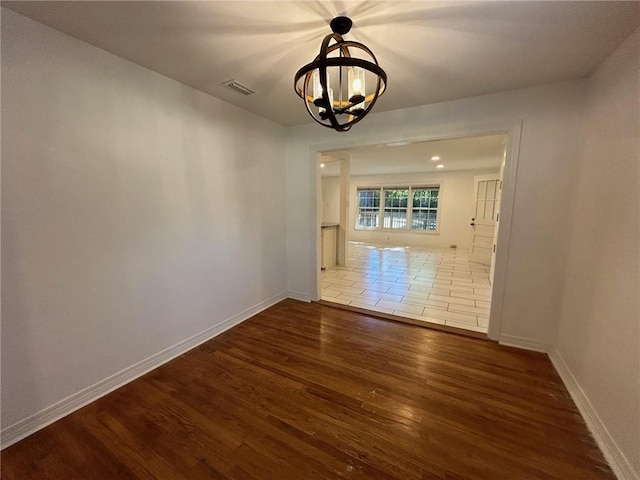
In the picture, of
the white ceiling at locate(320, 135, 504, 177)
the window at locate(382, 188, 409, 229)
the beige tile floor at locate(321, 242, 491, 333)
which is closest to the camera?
the beige tile floor at locate(321, 242, 491, 333)

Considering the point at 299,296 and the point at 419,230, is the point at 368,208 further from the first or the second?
the point at 299,296

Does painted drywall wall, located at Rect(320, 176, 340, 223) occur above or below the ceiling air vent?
below

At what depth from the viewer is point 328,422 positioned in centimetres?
153

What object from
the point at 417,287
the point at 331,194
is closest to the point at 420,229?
the point at 331,194

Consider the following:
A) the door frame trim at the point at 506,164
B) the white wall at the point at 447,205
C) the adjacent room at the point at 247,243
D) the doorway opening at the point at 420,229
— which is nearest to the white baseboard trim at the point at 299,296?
the doorway opening at the point at 420,229

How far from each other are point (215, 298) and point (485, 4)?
2954mm

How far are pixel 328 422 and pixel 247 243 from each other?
1972 millimetres

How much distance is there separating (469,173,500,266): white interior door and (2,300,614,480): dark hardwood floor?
391 cm

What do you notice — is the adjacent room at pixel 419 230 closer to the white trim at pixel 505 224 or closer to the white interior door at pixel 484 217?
the white interior door at pixel 484 217

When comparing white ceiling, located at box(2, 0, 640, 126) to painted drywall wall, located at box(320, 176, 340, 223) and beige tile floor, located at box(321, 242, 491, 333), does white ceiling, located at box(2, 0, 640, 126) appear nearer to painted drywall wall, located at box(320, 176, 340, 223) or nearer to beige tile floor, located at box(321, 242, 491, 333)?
beige tile floor, located at box(321, 242, 491, 333)

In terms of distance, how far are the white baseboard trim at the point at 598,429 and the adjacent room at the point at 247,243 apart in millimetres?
15

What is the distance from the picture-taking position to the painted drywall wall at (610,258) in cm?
128

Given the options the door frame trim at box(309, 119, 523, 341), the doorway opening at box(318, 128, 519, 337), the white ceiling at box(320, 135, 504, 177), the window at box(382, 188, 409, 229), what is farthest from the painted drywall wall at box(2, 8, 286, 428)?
the window at box(382, 188, 409, 229)

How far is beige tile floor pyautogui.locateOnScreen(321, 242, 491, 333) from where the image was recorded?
3088 millimetres
